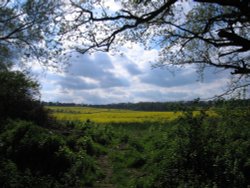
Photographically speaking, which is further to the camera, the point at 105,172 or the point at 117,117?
the point at 117,117

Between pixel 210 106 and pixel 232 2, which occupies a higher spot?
pixel 232 2

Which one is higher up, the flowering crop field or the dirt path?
the flowering crop field

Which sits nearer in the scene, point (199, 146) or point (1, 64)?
point (199, 146)

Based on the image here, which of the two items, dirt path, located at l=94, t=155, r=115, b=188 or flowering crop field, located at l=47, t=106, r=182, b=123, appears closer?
dirt path, located at l=94, t=155, r=115, b=188

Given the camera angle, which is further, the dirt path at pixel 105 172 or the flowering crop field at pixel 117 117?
the flowering crop field at pixel 117 117

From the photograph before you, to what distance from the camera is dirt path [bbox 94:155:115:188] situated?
56.1 ft

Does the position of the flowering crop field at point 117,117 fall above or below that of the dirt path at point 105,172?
above

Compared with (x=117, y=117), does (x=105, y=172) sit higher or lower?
lower

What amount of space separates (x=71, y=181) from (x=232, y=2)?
27.3 feet

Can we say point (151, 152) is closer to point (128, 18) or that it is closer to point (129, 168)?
point (129, 168)

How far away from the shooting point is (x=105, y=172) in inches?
760

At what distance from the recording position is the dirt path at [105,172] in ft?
56.1

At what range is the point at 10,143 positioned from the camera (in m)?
19.6

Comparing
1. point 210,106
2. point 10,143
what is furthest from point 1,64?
point 210,106
